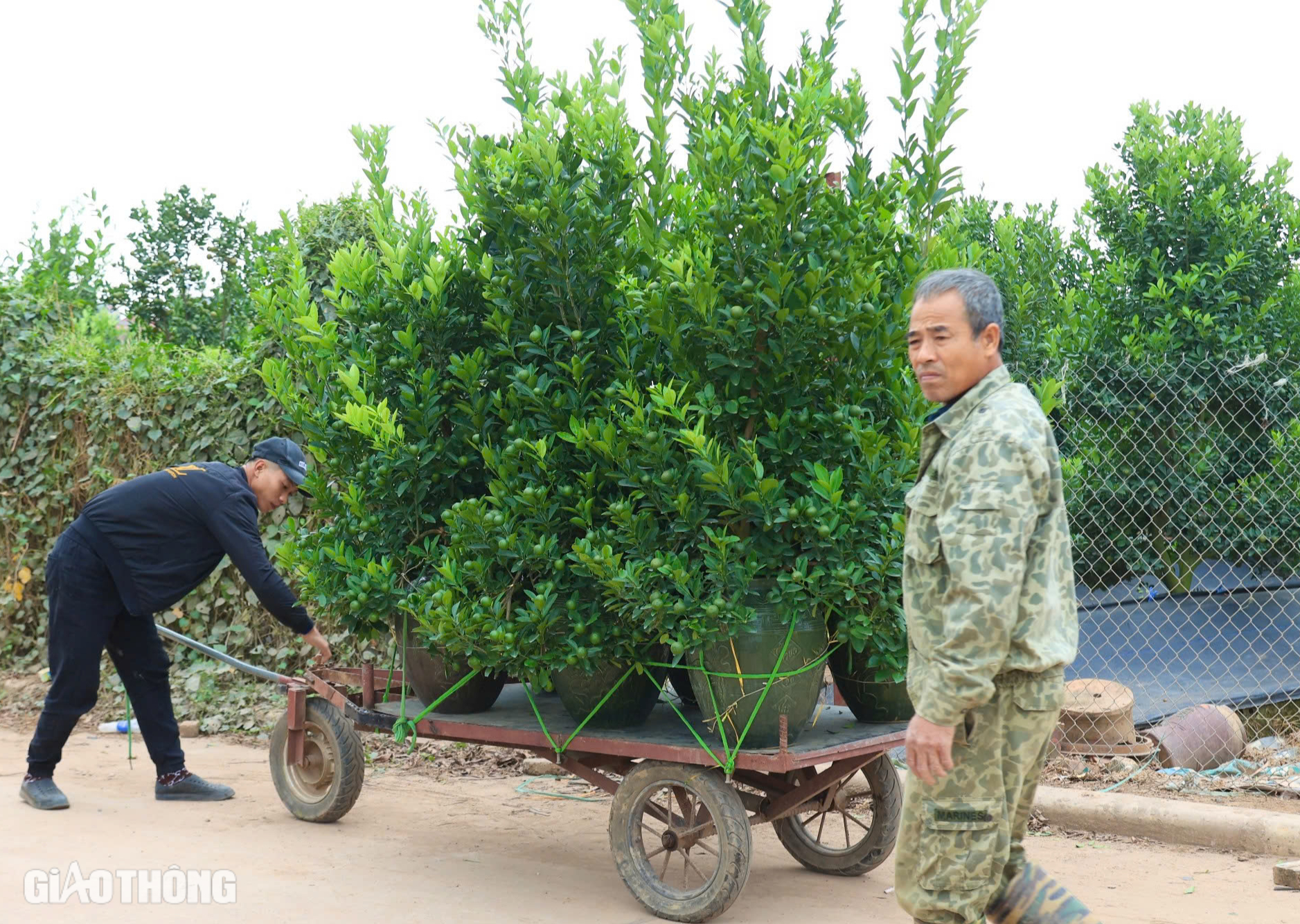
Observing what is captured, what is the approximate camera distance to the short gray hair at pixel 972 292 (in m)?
2.95

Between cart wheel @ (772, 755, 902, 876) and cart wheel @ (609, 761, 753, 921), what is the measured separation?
514 millimetres

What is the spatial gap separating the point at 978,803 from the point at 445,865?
8.84 ft

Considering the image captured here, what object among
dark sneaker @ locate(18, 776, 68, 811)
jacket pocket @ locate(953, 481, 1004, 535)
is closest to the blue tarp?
jacket pocket @ locate(953, 481, 1004, 535)

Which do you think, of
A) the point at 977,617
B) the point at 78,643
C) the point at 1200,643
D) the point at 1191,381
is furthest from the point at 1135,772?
the point at 78,643

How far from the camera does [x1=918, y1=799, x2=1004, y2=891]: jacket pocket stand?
2.81m

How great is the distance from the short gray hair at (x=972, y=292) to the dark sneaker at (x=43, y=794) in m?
4.71

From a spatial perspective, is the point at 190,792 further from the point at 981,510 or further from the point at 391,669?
the point at 981,510

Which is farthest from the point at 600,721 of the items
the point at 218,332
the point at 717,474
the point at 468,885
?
the point at 218,332

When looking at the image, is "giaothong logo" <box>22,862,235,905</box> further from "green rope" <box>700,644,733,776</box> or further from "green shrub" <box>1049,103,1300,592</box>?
"green shrub" <box>1049,103,1300,592</box>

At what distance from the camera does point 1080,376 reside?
740cm

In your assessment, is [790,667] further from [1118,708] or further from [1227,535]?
[1227,535]

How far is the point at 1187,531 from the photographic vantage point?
7.41 metres

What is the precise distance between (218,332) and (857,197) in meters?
13.8

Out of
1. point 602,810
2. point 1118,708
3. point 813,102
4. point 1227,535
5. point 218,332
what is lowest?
point 602,810
